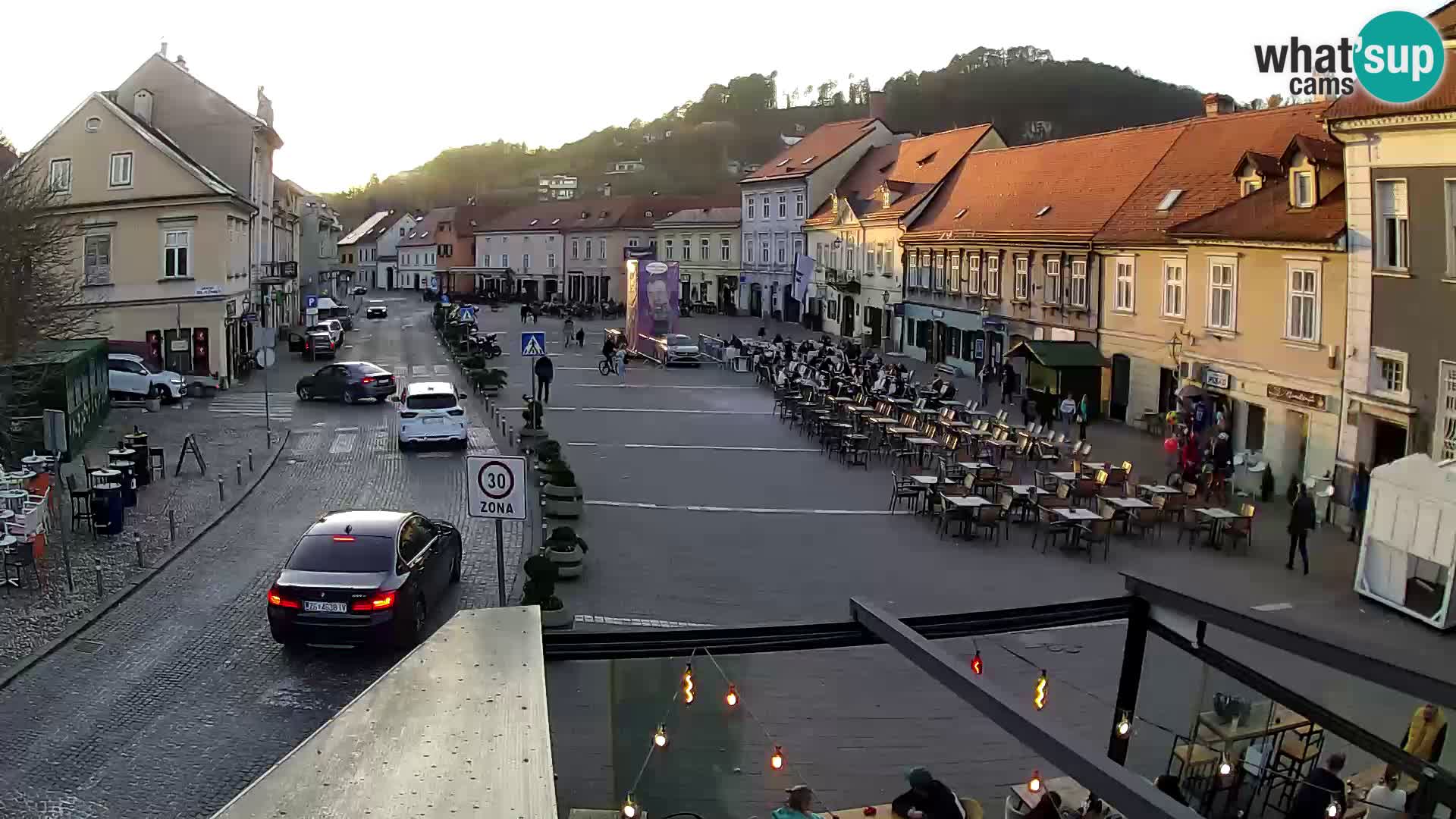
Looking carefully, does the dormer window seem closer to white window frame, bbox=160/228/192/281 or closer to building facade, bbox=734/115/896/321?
white window frame, bbox=160/228/192/281

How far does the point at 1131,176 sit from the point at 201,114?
38.1 metres

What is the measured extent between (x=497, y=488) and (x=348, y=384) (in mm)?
28054

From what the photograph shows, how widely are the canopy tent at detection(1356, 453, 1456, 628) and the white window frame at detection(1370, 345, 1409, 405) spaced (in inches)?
178

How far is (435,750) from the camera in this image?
4910 millimetres

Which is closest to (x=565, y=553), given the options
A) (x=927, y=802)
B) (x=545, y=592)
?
(x=545, y=592)

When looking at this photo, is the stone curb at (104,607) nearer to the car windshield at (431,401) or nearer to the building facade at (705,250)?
the car windshield at (431,401)

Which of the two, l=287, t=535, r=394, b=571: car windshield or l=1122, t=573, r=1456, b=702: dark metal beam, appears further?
l=287, t=535, r=394, b=571: car windshield

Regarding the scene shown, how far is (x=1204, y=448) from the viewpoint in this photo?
27859 millimetres

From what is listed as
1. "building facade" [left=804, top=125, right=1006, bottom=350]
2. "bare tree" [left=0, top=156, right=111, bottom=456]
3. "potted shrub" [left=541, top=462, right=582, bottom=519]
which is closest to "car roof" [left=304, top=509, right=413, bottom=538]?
"potted shrub" [left=541, top=462, right=582, bottom=519]

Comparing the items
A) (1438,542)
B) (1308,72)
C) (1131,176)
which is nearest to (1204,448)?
(1308,72)

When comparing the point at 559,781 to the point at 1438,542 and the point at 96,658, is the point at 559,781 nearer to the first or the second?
the point at 96,658

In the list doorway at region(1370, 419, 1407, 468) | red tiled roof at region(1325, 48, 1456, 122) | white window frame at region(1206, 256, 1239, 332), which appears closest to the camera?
Result: red tiled roof at region(1325, 48, 1456, 122)

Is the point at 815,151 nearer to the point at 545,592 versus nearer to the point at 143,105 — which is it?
the point at 143,105

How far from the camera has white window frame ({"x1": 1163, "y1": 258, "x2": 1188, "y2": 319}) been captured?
104 feet
